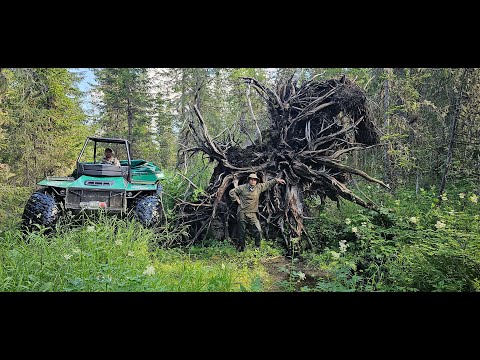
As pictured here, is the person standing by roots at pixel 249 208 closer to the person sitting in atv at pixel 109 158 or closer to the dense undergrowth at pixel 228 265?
the dense undergrowth at pixel 228 265

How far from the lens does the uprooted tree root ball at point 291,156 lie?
663cm

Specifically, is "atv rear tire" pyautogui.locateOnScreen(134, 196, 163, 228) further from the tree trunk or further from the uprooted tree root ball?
the tree trunk

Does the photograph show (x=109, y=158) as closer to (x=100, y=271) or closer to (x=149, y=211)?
(x=149, y=211)

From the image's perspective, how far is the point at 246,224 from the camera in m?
6.35

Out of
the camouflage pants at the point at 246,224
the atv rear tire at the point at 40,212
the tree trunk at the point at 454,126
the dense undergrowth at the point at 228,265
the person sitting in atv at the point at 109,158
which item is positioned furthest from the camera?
the person sitting in atv at the point at 109,158

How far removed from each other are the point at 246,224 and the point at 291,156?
170 cm

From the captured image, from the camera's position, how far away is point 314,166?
713 cm

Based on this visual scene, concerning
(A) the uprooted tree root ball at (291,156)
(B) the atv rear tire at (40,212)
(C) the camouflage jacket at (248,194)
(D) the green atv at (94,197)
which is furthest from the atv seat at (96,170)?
(C) the camouflage jacket at (248,194)

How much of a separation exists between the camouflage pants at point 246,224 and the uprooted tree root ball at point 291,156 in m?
0.36

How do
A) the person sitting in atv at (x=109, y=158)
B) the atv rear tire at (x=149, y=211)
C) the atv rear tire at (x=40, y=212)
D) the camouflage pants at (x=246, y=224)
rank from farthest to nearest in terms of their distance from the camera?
the person sitting in atv at (x=109, y=158) < the camouflage pants at (x=246, y=224) < the atv rear tire at (x=149, y=211) < the atv rear tire at (x=40, y=212)

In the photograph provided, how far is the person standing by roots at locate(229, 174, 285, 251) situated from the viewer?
6284 mm

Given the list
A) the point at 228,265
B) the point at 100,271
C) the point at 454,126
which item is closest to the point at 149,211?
the point at 228,265

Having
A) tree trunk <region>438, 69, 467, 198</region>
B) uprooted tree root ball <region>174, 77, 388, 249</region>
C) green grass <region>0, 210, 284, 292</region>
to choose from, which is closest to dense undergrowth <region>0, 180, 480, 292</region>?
green grass <region>0, 210, 284, 292</region>
